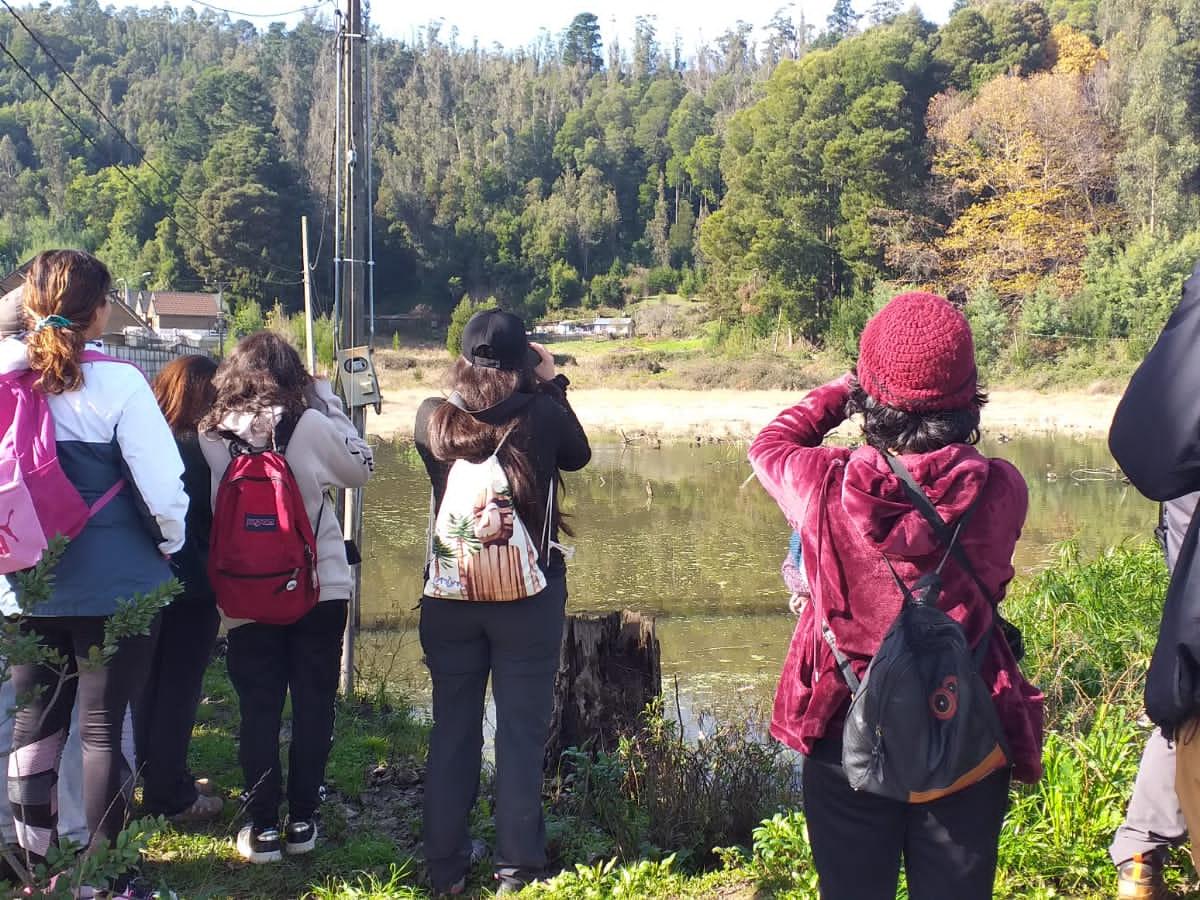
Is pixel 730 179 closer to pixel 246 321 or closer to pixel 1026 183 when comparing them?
pixel 1026 183

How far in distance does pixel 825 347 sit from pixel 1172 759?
41.6 metres

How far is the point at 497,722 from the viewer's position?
351 cm

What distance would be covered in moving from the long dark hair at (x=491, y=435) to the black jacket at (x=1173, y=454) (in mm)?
1883

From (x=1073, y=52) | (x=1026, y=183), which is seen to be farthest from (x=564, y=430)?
(x=1073, y=52)

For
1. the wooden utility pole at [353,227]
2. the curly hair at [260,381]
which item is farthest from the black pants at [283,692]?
the wooden utility pole at [353,227]

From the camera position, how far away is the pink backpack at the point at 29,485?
2.90 metres

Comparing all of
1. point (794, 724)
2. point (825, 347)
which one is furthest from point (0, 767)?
point (825, 347)

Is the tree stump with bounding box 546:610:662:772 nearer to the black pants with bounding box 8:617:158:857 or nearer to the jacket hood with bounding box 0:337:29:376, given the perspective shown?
the black pants with bounding box 8:617:158:857

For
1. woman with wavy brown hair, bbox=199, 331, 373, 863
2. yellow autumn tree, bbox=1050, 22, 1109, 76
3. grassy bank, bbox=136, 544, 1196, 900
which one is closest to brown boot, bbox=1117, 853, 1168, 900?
grassy bank, bbox=136, 544, 1196, 900

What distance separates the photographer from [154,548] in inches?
123

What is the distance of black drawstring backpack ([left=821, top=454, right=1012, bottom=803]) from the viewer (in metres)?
2.12

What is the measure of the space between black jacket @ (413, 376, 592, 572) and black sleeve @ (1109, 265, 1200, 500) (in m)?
1.80

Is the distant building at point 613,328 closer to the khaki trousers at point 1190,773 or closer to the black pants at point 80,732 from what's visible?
the black pants at point 80,732

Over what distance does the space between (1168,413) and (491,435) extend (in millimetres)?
2051
